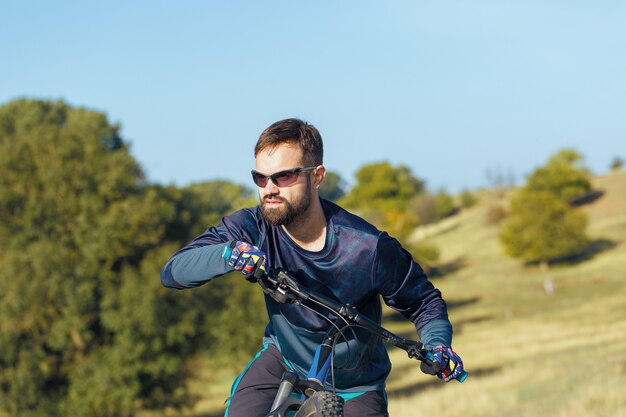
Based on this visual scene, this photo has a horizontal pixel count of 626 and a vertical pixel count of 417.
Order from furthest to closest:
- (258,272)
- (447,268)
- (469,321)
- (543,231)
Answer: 1. (447,268)
2. (543,231)
3. (469,321)
4. (258,272)

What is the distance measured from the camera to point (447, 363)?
5.04m

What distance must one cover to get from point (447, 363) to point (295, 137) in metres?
1.55

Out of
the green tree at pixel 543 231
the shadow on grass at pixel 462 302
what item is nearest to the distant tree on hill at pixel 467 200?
the green tree at pixel 543 231

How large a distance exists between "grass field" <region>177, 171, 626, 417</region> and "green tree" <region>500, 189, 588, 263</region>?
174cm

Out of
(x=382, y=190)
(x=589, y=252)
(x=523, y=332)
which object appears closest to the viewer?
(x=523, y=332)

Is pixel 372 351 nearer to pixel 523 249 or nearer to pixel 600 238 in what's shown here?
pixel 523 249

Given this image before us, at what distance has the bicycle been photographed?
457cm

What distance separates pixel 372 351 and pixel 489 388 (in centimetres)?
1987

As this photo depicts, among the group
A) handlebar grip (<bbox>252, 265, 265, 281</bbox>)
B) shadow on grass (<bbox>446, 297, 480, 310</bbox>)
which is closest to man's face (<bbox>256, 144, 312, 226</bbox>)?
handlebar grip (<bbox>252, 265, 265, 281</bbox>)

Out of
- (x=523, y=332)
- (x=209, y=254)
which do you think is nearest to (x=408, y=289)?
(x=209, y=254)

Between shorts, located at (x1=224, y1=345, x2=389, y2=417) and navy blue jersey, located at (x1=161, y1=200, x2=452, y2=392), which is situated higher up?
navy blue jersey, located at (x1=161, y1=200, x2=452, y2=392)

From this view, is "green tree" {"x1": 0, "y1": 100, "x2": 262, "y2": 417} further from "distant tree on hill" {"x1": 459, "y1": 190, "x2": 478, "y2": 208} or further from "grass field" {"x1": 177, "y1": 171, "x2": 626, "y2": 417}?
"distant tree on hill" {"x1": 459, "y1": 190, "x2": 478, "y2": 208}

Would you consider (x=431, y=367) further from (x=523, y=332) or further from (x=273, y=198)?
(x=523, y=332)

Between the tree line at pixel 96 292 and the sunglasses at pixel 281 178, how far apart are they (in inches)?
933
